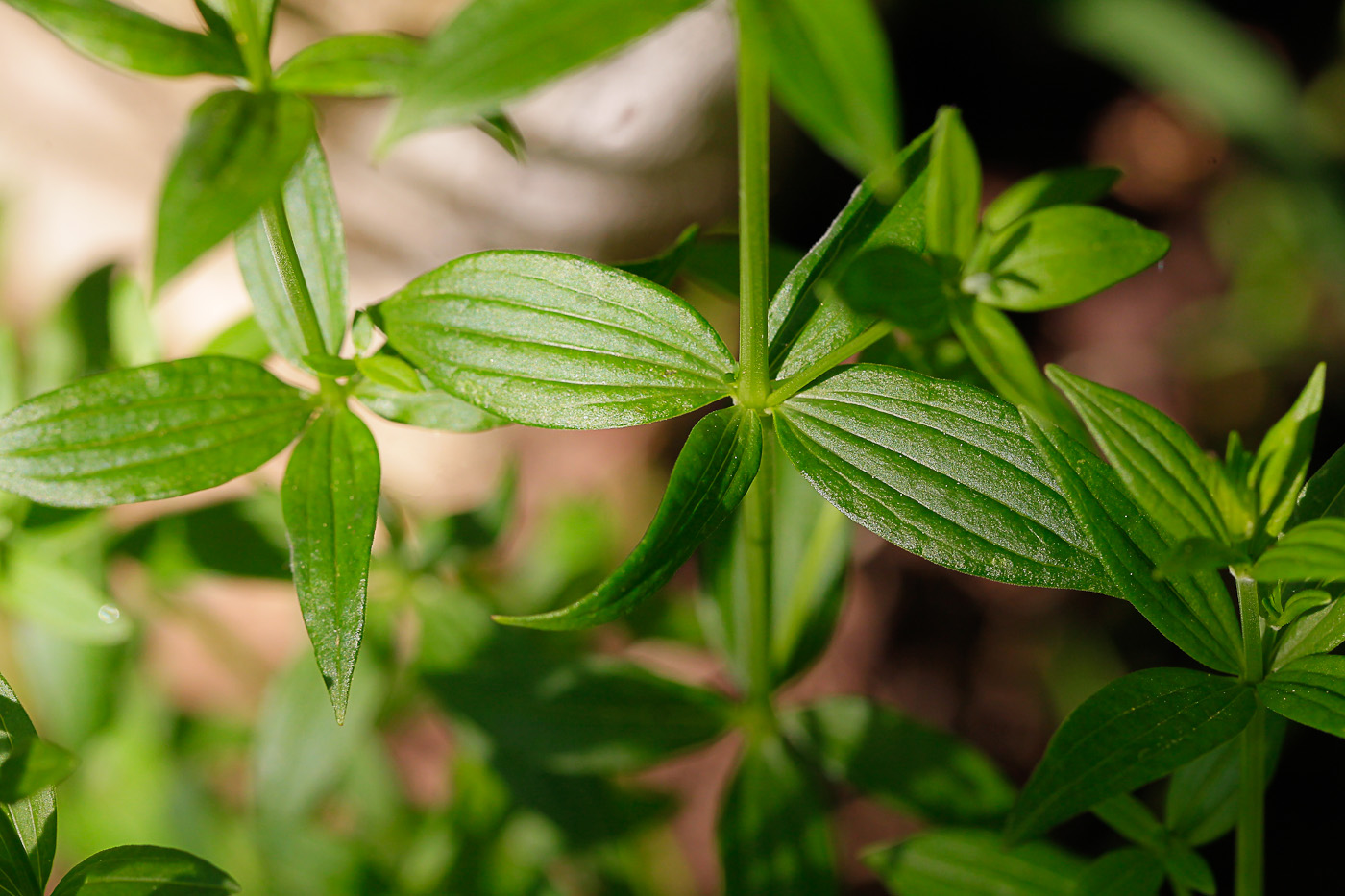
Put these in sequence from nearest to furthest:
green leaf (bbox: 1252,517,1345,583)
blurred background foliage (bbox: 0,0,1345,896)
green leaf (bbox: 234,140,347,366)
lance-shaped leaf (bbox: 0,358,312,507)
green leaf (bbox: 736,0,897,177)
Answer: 1. green leaf (bbox: 736,0,897,177)
2. green leaf (bbox: 1252,517,1345,583)
3. lance-shaped leaf (bbox: 0,358,312,507)
4. green leaf (bbox: 234,140,347,366)
5. blurred background foliage (bbox: 0,0,1345,896)

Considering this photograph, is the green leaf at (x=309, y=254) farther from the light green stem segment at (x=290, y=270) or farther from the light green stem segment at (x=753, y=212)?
the light green stem segment at (x=753, y=212)

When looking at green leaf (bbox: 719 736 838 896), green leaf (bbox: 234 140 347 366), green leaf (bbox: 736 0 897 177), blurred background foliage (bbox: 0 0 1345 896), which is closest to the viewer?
green leaf (bbox: 736 0 897 177)

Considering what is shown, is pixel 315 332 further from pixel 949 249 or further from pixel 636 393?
pixel 949 249

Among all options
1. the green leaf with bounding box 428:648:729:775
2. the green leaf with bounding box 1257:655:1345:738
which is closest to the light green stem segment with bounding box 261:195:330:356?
the green leaf with bounding box 428:648:729:775

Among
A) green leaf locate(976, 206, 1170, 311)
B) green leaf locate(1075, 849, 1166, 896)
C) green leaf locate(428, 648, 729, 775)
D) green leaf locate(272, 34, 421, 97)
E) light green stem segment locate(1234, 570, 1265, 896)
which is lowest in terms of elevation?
green leaf locate(428, 648, 729, 775)

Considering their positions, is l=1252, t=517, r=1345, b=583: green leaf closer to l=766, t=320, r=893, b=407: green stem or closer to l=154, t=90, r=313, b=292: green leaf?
l=766, t=320, r=893, b=407: green stem

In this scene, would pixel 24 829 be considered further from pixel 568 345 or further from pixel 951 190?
pixel 951 190

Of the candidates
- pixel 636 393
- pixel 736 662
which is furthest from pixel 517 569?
pixel 636 393
